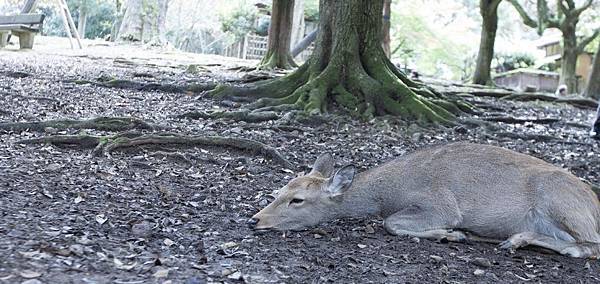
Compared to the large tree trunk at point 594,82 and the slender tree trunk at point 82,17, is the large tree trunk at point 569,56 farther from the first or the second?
the slender tree trunk at point 82,17

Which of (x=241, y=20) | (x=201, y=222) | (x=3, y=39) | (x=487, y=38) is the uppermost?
(x=241, y=20)

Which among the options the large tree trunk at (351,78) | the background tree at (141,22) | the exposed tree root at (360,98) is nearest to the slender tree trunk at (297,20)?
the background tree at (141,22)

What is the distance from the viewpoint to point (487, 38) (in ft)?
68.0

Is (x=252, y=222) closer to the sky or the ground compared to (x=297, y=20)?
closer to the ground

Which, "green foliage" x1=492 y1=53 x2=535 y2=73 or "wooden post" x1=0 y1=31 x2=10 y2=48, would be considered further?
"green foliage" x1=492 y1=53 x2=535 y2=73

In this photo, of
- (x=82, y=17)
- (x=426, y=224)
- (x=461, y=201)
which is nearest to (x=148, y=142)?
(x=426, y=224)

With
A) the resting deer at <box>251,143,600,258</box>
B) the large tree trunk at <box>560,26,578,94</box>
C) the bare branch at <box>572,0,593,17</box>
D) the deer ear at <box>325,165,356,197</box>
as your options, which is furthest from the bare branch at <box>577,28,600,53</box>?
the deer ear at <box>325,165,356,197</box>

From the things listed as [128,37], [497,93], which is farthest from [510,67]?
[497,93]

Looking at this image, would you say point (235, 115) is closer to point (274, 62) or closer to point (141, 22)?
point (274, 62)

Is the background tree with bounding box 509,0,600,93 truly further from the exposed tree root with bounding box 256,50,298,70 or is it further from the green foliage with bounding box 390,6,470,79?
the exposed tree root with bounding box 256,50,298,70

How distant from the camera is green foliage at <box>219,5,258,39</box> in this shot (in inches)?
1489

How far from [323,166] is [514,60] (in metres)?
34.8

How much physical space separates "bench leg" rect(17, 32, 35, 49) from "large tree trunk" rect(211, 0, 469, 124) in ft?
38.1

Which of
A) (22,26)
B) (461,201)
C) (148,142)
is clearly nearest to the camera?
(461,201)
